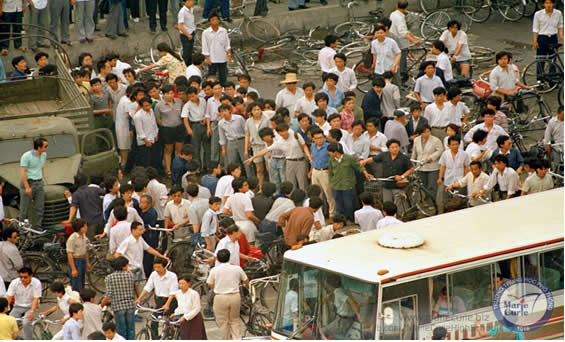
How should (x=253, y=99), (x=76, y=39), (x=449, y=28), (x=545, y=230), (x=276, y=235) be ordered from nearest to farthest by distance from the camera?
(x=545, y=230) → (x=276, y=235) → (x=253, y=99) → (x=449, y=28) → (x=76, y=39)

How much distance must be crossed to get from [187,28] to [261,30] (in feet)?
11.5

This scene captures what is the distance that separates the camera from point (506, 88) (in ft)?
79.0

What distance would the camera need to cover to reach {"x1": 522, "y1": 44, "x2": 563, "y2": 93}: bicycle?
25.9 metres

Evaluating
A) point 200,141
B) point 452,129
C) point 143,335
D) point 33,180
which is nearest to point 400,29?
point 200,141

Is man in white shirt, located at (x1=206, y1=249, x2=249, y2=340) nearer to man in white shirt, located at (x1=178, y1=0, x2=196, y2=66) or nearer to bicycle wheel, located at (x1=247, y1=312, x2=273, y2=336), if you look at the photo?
bicycle wheel, located at (x1=247, y1=312, x2=273, y2=336)

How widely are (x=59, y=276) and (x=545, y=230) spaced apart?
7634mm

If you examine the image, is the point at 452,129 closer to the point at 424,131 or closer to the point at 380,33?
the point at 424,131

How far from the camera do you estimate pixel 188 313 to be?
56.5 feet

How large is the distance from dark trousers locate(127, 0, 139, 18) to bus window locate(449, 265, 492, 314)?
1583 cm

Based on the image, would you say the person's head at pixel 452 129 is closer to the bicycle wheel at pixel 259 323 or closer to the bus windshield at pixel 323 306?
the bicycle wheel at pixel 259 323

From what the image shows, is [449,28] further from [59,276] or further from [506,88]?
[59,276]

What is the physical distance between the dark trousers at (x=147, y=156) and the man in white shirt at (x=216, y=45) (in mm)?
3168

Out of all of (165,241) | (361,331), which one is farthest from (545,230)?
(165,241)

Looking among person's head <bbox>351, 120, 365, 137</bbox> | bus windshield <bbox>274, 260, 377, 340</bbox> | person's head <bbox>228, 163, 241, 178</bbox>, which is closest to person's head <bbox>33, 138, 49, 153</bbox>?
person's head <bbox>228, 163, 241, 178</bbox>
